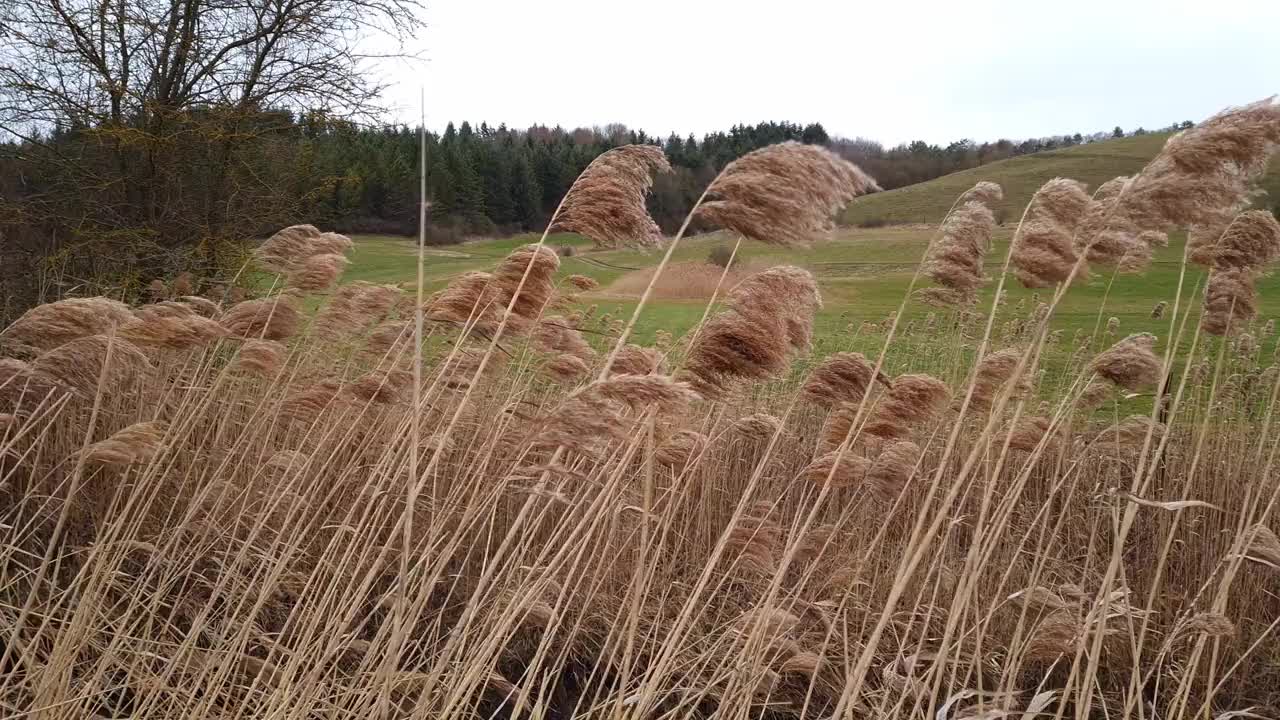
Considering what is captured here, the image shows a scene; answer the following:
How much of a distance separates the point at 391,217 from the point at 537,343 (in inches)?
316

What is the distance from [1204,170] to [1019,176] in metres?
56.1

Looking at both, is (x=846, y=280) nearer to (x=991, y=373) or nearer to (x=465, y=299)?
(x=991, y=373)

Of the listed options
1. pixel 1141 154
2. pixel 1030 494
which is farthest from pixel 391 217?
pixel 1141 154

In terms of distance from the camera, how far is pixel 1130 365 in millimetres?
3076

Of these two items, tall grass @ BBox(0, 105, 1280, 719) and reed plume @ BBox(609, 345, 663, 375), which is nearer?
tall grass @ BBox(0, 105, 1280, 719)

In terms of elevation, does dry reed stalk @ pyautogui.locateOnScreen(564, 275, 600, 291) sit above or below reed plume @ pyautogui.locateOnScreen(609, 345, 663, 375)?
above

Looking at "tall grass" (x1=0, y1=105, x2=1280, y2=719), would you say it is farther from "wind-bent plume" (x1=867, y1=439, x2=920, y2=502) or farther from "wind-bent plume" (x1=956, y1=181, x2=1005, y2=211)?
"wind-bent plume" (x1=956, y1=181, x2=1005, y2=211)

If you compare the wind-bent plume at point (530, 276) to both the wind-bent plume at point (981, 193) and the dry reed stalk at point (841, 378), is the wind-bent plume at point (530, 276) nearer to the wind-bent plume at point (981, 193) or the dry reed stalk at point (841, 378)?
the dry reed stalk at point (841, 378)

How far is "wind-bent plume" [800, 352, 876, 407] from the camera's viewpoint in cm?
324

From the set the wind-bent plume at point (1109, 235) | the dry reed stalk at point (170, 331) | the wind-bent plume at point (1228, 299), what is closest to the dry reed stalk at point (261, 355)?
the dry reed stalk at point (170, 331)

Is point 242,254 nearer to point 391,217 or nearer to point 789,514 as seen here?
point 391,217

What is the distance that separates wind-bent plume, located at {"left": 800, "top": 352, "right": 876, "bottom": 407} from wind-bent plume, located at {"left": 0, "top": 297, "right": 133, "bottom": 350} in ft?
7.97

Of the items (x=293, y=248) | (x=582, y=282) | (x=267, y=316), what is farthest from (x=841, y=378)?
(x=293, y=248)

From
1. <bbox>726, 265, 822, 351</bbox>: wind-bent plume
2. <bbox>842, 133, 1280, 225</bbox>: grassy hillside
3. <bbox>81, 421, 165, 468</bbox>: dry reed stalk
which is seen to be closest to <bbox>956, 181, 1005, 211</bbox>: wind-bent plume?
<bbox>726, 265, 822, 351</bbox>: wind-bent plume
